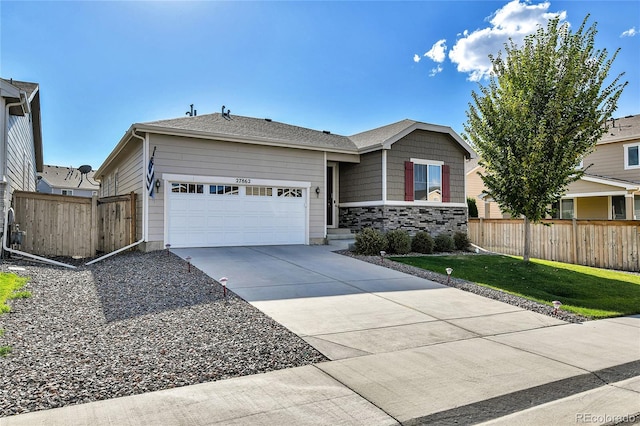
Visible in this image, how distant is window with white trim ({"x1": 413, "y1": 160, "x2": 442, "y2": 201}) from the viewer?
15500 mm

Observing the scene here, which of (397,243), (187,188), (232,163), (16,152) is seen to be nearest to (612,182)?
(397,243)

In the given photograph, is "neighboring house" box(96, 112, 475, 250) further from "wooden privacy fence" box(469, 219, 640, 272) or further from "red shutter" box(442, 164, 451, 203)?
"wooden privacy fence" box(469, 219, 640, 272)

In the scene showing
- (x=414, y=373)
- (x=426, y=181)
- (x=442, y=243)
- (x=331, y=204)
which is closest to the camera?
(x=414, y=373)

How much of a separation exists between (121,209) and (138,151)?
1.88m

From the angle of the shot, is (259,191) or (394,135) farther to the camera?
(394,135)

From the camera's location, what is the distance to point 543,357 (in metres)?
4.46

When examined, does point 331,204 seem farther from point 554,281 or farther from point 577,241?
point 554,281

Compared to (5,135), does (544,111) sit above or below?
above

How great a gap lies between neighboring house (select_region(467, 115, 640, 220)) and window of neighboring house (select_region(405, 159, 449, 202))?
22.2ft

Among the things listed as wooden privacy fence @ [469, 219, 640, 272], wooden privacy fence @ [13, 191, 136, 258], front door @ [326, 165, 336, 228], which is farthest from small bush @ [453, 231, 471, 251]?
wooden privacy fence @ [13, 191, 136, 258]

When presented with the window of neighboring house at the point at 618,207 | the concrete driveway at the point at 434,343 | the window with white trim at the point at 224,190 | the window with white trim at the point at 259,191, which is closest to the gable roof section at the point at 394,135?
the window with white trim at the point at 259,191

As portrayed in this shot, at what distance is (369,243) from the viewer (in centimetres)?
1187

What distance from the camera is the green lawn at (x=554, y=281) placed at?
748cm

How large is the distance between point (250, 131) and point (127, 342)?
1016 centimetres
